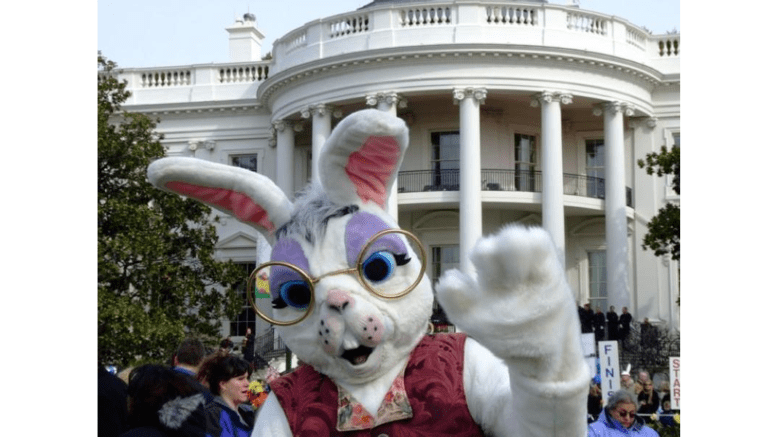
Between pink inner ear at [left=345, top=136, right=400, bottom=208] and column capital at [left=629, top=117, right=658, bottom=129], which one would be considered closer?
pink inner ear at [left=345, top=136, right=400, bottom=208]

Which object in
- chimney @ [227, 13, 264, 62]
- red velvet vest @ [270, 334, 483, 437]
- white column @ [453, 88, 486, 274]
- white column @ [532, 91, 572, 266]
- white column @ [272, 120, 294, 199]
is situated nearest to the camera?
red velvet vest @ [270, 334, 483, 437]

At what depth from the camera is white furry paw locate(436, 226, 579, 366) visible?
2.33 meters

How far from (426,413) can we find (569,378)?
29.1 inches

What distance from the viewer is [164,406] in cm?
407

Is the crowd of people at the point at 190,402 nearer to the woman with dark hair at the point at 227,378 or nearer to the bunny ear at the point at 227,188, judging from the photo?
the woman with dark hair at the point at 227,378

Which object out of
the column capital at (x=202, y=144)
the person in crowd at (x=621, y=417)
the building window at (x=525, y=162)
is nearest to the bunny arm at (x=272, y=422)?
the person in crowd at (x=621, y=417)

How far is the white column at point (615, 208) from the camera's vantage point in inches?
1073

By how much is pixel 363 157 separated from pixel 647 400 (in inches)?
382

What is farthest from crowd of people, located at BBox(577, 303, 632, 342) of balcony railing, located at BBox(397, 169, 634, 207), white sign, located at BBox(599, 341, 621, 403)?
white sign, located at BBox(599, 341, 621, 403)

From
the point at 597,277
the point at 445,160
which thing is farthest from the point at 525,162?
the point at 597,277

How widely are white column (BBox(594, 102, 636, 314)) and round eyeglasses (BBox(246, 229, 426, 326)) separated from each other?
79.4 ft

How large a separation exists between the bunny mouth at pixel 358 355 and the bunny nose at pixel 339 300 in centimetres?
12

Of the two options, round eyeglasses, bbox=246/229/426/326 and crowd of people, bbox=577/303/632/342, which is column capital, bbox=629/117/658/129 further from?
round eyeglasses, bbox=246/229/426/326

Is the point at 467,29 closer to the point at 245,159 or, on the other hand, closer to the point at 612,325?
the point at 612,325
